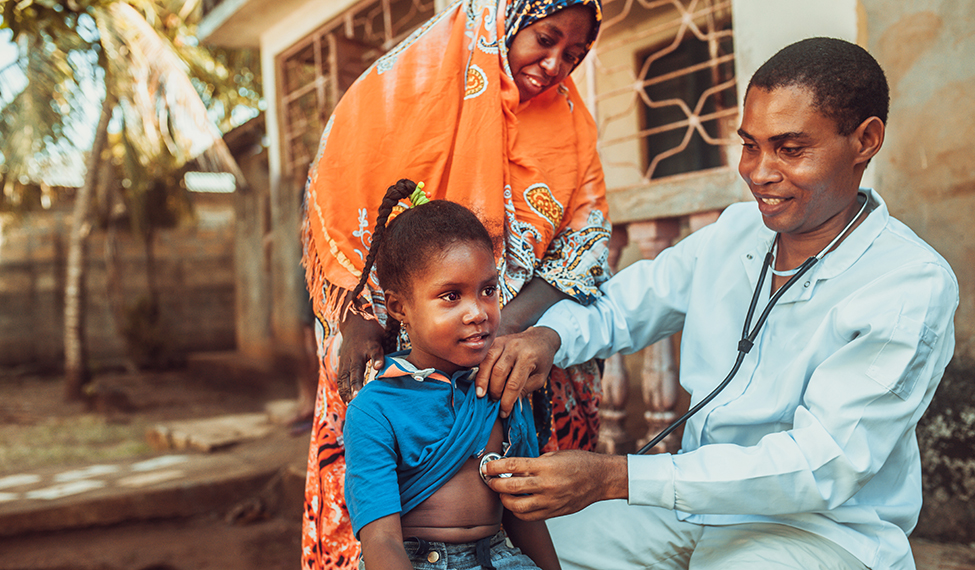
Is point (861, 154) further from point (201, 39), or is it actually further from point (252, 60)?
point (252, 60)

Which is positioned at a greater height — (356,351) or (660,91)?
(660,91)

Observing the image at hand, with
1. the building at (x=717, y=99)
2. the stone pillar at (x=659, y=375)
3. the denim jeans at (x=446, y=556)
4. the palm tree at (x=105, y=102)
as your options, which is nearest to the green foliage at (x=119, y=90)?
the palm tree at (x=105, y=102)

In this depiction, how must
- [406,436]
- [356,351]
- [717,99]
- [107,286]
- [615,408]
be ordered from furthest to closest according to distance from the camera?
[107,286], [717,99], [615,408], [356,351], [406,436]

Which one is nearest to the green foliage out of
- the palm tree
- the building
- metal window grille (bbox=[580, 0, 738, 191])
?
the palm tree

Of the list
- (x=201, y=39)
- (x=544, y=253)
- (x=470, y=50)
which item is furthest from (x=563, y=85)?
(x=201, y=39)

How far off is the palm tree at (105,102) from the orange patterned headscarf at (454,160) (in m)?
7.77

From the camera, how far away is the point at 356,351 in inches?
66.0

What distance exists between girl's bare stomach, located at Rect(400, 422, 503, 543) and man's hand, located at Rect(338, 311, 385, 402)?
1.06 ft

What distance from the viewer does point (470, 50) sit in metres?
1.86

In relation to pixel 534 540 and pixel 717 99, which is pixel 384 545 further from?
pixel 717 99

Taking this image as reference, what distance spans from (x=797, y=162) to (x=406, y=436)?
3.44 feet

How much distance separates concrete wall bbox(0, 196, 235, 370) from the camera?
41.1 feet

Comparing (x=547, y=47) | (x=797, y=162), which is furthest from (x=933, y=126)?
(x=547, y=47)

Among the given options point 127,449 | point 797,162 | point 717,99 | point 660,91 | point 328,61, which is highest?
point 328,61
